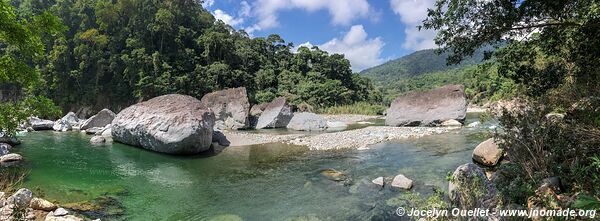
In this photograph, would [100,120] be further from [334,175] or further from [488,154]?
[488,154]

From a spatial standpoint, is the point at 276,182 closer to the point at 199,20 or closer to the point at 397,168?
the point at 397,168

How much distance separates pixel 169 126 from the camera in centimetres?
1709

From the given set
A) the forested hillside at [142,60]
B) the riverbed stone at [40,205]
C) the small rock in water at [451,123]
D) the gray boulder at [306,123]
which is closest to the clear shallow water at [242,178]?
the riverbed stone at [40,205]

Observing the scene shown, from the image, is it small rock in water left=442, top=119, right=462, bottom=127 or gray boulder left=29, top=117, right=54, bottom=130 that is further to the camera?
gray boulder left=29, top=117, right=54, bottom=130

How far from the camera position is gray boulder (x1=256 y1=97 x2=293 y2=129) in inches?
1199

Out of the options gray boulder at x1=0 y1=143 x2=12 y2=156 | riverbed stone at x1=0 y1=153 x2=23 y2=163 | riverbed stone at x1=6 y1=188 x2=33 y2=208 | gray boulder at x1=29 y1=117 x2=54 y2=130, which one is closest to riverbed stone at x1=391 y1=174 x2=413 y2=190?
riverbed stone at x1=6 y1=188 x2=33 y2=208

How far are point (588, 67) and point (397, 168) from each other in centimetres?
655

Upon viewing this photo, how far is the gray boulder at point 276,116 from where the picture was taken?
99.9ft

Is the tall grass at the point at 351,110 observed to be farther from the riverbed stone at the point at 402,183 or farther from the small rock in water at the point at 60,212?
the small rock in water at the point at 60,212

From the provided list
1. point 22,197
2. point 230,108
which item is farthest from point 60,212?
point 230,108

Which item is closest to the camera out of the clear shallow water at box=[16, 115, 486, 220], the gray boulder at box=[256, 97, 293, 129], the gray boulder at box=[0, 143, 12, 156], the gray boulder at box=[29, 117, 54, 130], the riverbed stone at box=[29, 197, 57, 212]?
the riverbed stone at box=[29, 197, 57, 212]

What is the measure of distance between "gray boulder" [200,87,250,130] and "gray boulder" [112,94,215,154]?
10777 mm

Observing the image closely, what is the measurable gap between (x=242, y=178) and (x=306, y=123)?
1739 centimetres

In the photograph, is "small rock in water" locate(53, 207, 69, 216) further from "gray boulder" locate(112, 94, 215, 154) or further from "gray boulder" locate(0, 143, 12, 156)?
"gray boulder" locate(0, 143, 12, 156)
